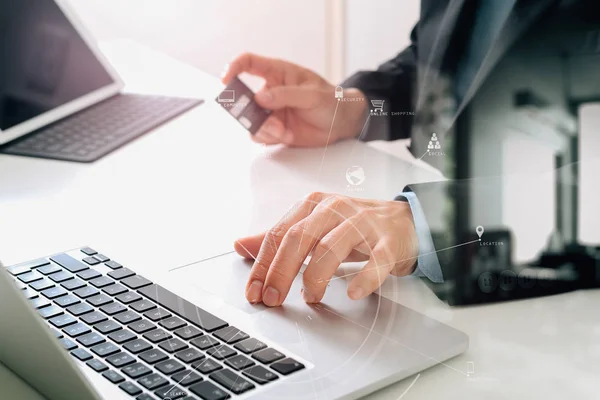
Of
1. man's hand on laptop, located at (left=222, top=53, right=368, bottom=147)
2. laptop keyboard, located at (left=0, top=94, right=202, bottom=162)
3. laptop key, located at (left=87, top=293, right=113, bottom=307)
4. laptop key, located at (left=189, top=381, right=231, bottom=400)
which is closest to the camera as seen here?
laptop key, located at (left=189, top=381, right=231, bottom=400)

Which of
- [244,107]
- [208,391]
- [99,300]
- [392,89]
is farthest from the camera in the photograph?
[244,107]

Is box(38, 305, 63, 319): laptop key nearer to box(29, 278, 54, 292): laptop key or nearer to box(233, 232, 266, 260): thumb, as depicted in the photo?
box(29, 278, 54, 292): laptop key

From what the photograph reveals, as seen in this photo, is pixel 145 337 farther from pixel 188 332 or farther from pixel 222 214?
pixel 222 214

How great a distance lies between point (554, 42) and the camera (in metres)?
0.45

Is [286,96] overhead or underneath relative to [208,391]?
overhead

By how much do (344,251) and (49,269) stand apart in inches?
8.6

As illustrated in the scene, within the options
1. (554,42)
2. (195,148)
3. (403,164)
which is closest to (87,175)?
(195,148)

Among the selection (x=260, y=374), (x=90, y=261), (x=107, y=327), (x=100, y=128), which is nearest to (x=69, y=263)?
(x=90, y=261)

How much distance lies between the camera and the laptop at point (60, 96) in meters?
0.80

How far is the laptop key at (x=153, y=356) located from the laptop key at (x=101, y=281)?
0.11 m

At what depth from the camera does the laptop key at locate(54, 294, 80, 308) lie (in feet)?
1.52

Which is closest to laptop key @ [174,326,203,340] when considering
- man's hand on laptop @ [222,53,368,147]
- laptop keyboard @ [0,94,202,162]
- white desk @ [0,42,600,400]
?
white desk @ [0,42,600,400]

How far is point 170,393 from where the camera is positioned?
362 mm

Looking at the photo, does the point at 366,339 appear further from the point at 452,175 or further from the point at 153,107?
the point at 153,107
